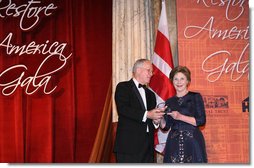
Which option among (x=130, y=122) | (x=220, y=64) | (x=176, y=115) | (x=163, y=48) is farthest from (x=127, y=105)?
(x=220, y=64)

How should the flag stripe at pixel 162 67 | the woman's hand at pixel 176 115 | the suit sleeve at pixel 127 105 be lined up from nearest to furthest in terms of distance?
the woman's hand at pixel 176 115, the suit sleeve at pixel 127 105, the flag stripe at pixel 162 67

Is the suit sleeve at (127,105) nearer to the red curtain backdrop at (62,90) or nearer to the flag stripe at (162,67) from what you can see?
the flag stripe at (162,67)

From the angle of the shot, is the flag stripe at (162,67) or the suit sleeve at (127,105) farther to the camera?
the flag stripe at (162,67)

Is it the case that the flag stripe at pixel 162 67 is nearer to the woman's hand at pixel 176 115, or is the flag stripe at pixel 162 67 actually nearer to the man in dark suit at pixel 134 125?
the man in dark suit at pixel 134 125

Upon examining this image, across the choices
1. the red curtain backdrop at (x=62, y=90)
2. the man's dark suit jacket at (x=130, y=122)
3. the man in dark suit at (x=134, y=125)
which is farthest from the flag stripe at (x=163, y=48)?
the man's dark suit jacket at (x=130, y=122)

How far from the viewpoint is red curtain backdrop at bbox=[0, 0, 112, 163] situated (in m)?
4.30

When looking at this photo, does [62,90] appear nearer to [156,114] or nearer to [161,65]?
[161,65]

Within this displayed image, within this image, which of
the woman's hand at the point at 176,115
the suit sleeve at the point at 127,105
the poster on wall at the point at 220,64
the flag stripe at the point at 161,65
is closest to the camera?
the woman's hand at the point at 176,115

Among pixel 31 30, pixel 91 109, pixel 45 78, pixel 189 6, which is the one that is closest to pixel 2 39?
pixel 31 30

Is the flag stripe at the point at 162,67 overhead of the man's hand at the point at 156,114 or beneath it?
overhead

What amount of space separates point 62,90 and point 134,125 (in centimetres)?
→ 144

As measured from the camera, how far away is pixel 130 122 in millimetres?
3240

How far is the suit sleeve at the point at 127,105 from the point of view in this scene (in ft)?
10.3

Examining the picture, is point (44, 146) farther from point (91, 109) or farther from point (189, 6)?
point (189, 6)
